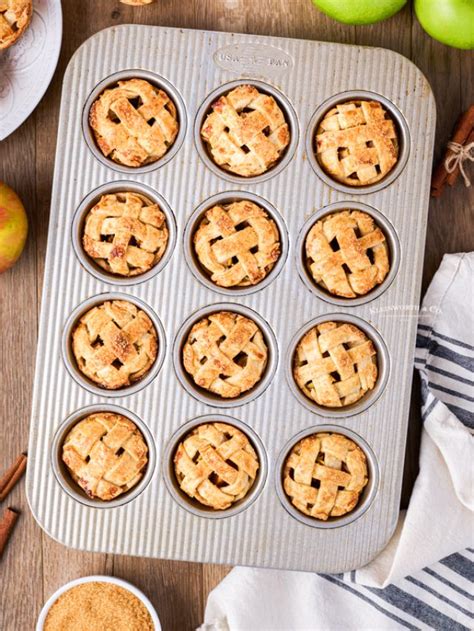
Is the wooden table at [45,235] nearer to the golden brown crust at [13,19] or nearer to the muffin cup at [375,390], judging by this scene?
the golden brown crust at [13,19]

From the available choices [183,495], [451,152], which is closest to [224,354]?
[183,495]

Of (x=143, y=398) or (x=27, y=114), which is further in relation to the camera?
(x=27, y=114)

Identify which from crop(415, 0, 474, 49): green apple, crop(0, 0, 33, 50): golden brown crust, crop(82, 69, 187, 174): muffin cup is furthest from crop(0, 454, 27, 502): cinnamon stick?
crop(415, 0, 474, 49): green apple

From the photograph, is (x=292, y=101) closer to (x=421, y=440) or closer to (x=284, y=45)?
(x=284, y=45)

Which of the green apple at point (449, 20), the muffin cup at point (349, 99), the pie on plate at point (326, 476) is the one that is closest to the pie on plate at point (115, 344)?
the pie on plate at point (326, 476)

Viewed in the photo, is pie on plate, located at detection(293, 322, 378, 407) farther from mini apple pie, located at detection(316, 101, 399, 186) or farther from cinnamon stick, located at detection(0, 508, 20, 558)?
cinnamon stick, located at detection(0, 508, 20, 558)

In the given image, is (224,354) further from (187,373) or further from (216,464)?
(216,464)

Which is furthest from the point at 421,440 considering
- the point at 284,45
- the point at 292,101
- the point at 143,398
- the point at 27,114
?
the point at 27,114
